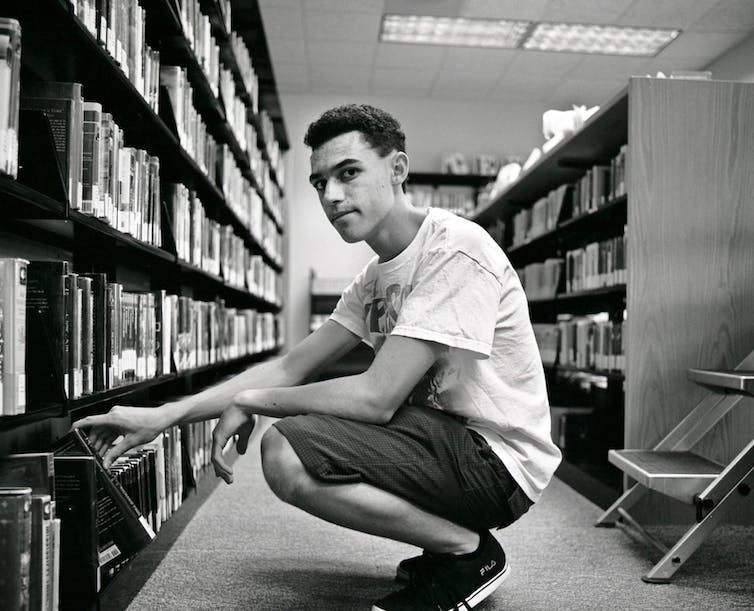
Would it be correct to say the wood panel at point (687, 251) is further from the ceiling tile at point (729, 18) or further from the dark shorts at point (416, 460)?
the ceiling tile at point (729, 18)

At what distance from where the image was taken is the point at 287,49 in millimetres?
6156

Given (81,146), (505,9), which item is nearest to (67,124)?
(81,146)

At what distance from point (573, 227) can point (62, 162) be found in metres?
3.00

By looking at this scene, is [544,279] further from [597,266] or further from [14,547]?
[14,547]

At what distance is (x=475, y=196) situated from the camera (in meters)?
7.22

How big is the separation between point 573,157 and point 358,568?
2396 millimetres

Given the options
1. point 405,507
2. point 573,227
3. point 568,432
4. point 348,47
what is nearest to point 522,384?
point 405,507

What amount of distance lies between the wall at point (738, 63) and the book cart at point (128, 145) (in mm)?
4152

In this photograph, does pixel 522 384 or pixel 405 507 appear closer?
pixel 405 507

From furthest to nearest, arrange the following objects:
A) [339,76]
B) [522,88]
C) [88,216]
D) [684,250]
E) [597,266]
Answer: [522,88] → [339,76] → [597,266] → [684,250] → [88,216]

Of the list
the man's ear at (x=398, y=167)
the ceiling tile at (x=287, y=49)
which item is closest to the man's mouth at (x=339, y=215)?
the man's ear at (x=398, y=167)

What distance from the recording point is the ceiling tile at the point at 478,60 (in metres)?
6.12

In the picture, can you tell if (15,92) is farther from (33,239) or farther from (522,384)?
(522,384)

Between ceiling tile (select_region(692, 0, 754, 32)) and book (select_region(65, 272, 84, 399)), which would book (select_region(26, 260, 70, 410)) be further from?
ceiling tile (select_region(692, 0, 754, 32))
